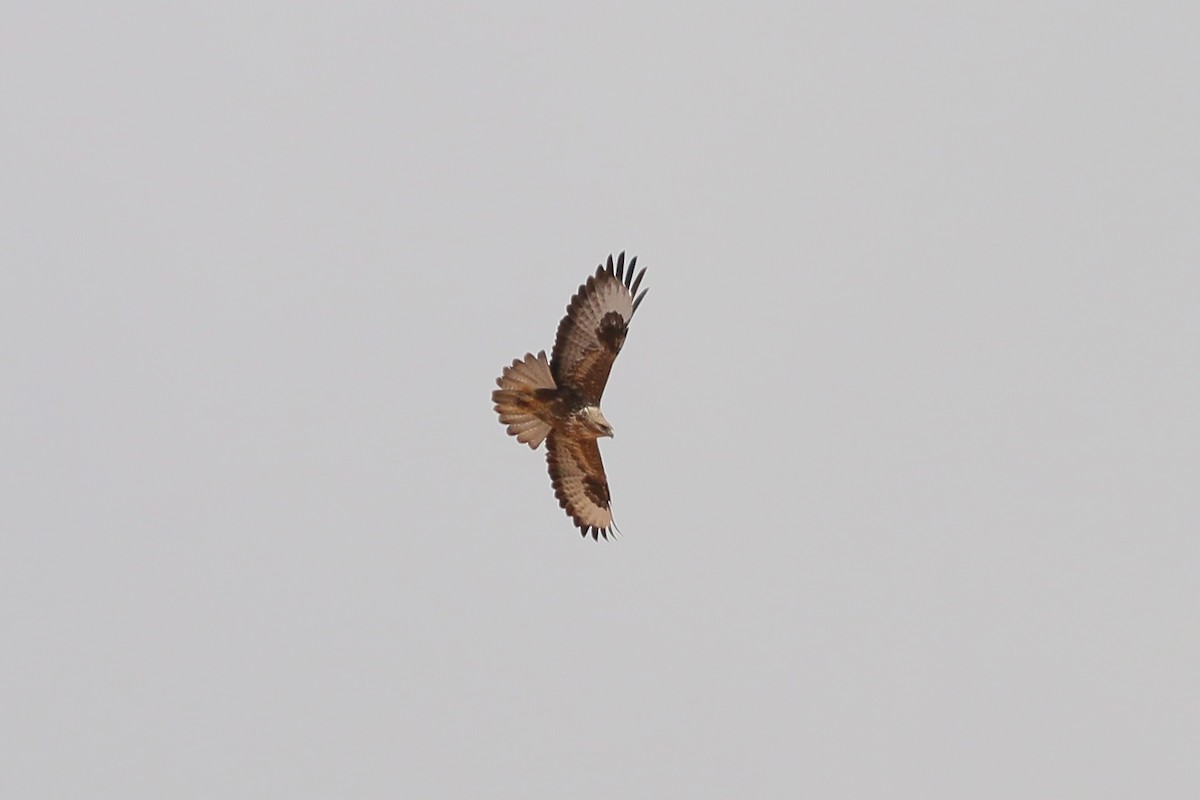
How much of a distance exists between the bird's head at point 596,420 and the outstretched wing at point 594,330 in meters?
0.20

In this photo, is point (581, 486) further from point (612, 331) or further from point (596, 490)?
point (612, 331)

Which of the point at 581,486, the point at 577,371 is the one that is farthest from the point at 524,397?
the point at 581,486

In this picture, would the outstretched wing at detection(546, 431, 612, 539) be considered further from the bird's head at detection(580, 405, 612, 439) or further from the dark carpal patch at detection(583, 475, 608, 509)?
the bird's head at detection(580, 405, 612, 439)

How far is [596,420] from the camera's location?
54.2 ft

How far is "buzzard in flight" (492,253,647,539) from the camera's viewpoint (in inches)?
647

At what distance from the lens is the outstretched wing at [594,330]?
1641 cm

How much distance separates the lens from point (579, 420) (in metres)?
16.6

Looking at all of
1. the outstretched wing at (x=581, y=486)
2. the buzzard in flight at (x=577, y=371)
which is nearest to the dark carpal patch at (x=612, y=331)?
the buzzard in flight at (x=577, y=371)

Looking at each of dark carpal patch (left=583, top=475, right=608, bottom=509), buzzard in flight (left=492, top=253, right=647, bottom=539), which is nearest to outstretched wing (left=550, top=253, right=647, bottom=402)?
buzzard in flight (left=492, top=253, right=647, bottom=539)

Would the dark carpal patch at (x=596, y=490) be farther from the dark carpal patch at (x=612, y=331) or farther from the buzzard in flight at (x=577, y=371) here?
the dark carpal patch at (x=612, y=331)

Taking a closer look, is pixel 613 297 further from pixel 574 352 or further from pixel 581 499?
pixel 581 499

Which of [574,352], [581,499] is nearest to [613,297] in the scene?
[574,352]

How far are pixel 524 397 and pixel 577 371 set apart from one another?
0.53 metres

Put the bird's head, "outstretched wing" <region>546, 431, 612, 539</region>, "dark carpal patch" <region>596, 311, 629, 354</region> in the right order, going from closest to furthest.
Answer: "dark carpal patch" <region>596, 311, 629, 354</region>, the bird's head, "outstretched wing" <region>546, 431, 612, 539</region>
